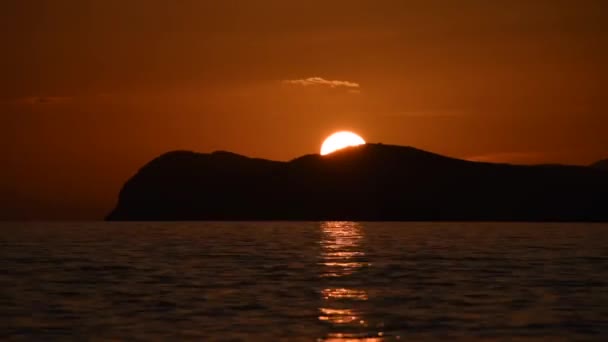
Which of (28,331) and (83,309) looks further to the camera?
(83,309)

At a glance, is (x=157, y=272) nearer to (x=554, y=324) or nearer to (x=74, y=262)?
(x=74, y=262)

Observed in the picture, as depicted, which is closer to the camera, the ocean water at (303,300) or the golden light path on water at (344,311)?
the golden light path on water at (344,311)

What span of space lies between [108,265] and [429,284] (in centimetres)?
2522

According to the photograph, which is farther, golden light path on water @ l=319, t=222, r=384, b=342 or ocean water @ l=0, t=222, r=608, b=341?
ocean water @ l=0, t=222, r=608, b=341

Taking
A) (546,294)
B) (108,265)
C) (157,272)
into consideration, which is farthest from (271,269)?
(546,294)

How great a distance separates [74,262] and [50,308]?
3132 cm

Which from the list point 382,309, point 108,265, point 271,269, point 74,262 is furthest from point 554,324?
point 74,262

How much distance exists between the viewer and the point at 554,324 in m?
33.2

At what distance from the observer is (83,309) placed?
37.1 m

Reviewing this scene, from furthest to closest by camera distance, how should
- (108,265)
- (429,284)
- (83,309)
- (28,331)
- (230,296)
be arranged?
1. (108,265)
2. (429,284)
3. (230,296)
4. (83,309)
5. (28,331)

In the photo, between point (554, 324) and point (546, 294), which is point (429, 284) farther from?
point (554, 324)

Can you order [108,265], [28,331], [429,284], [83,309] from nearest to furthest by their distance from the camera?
[28,331]
[83,309]
[429,284]
[108,265]

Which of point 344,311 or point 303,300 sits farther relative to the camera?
point 303,300

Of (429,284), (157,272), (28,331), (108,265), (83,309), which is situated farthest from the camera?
(108,265)
